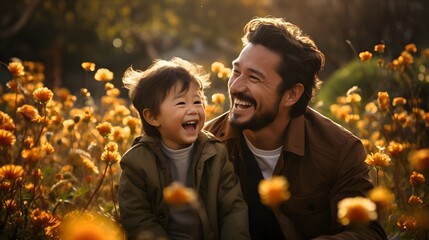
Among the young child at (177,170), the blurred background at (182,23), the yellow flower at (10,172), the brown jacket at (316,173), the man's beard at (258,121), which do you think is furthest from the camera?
the blurred background at (182,23)

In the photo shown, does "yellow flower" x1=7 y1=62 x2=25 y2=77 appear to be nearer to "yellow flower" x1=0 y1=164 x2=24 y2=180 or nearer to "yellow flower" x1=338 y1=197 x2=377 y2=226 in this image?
"yellow flower" x1=0 y1=164 x2=24 y2=180

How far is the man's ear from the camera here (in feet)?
10.4

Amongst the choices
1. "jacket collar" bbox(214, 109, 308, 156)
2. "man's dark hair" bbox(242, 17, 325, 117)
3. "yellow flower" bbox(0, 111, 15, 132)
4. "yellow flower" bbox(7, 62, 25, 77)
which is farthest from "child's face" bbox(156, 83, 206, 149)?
"yellow flower" bbox(7, 62, 25, 77)

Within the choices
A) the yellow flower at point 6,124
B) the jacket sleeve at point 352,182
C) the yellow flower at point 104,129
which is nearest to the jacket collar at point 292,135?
the jacket sleeve at point 352,182

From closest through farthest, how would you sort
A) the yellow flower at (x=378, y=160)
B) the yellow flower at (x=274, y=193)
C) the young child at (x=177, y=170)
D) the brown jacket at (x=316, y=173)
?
1. the yellow flower at (x=274, y=193)
2. the yellow flower at (x=378, y=160)
3. the young child at (x=177, y=170)
4. the brown jacket at (x=316, y=173)

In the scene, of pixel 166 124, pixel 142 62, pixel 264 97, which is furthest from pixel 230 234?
pixel 142 62

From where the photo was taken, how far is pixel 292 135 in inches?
119

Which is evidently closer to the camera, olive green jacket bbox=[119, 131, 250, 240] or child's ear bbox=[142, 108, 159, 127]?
olive green jacket bbox=[119, 131, 250, 240]

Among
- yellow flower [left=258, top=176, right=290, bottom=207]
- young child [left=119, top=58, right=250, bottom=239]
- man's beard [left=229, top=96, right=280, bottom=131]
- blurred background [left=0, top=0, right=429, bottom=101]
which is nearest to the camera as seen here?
yellow flower [left=258, top=176, right=290, bottom=207]

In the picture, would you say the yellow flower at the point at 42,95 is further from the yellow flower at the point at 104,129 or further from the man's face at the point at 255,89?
the man's face at the point at 255,89

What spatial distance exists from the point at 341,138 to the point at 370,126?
250 cm

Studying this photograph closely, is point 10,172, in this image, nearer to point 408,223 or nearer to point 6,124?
point 6,124

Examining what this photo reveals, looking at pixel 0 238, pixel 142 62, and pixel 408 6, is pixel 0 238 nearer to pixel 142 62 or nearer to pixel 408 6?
pixel 408 6

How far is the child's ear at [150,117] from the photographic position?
2.78m
